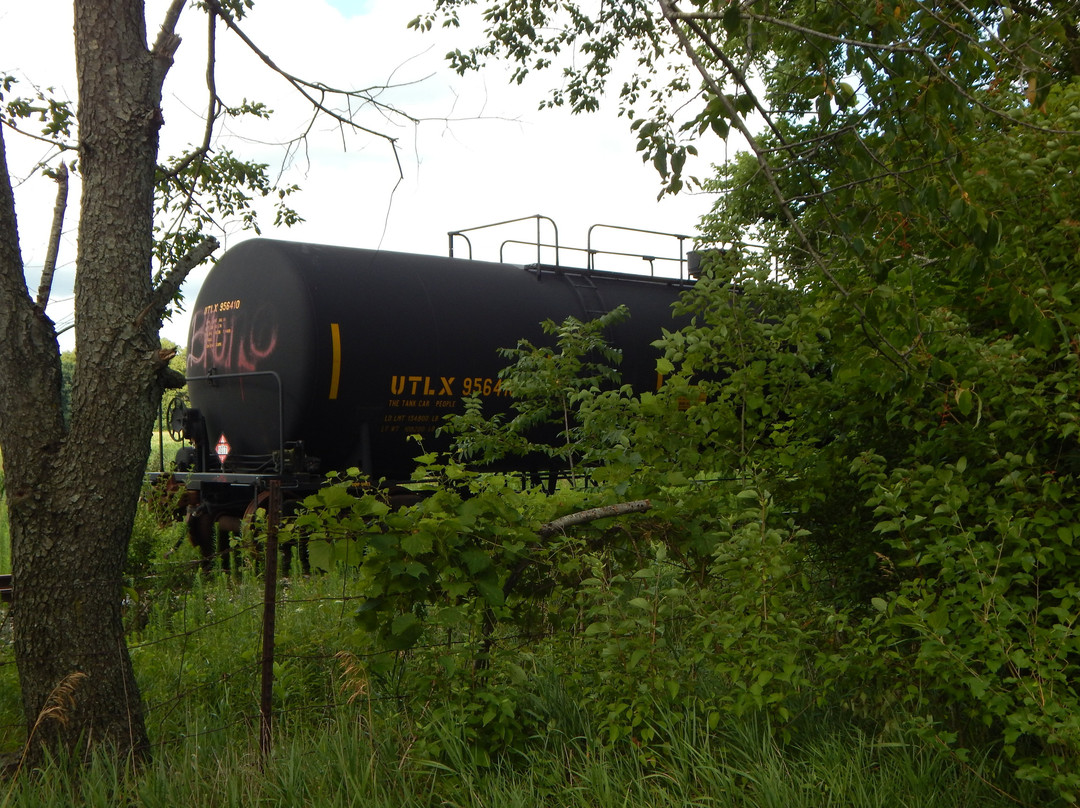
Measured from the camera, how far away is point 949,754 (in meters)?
3.50

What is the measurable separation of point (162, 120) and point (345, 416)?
480cm

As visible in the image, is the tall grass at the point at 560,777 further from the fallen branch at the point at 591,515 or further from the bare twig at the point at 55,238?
the bare twig at the point at 55,238

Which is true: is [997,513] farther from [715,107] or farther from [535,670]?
[535,670]

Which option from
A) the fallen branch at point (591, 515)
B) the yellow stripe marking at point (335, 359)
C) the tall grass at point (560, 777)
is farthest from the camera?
the yellow stripe marking at point (335, 359)

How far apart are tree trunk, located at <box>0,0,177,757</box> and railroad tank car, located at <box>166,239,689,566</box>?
4457 millimetres

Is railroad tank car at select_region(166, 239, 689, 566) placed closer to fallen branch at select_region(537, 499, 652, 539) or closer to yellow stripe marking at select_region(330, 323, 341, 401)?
yellow stripe marking at select_region(330, 323, 341, 401)

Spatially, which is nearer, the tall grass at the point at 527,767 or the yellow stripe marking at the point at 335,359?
the tall grass at the point at 527,767

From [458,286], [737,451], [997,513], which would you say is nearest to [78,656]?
[737,451]

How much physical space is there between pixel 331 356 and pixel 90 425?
469 centimetres

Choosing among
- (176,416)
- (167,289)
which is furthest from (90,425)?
(176,416)

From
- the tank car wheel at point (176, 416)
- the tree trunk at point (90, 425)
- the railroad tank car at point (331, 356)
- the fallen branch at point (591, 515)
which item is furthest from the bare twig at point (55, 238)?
the tank car wheel at point (176, 416)

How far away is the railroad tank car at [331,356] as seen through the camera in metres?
8.71

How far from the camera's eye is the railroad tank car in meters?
8.71

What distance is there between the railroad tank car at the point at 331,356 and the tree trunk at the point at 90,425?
4.46m
